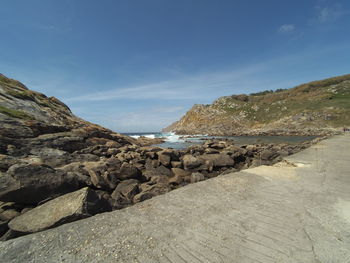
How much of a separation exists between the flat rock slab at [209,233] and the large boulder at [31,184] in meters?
1.77

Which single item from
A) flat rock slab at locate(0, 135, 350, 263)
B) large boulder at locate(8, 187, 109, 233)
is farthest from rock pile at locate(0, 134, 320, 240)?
flat rock slab at locate(0, 135, 350, 263)

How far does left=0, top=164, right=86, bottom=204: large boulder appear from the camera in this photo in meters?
4.56

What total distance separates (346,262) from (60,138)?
1762 centimetres

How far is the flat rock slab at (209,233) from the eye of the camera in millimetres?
2779

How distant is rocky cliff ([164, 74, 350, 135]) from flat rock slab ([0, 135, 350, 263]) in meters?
49.4

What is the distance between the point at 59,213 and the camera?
12.8 feet

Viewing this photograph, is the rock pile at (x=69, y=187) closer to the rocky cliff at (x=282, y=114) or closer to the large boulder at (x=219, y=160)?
the large boulder at (x=219, y=160)

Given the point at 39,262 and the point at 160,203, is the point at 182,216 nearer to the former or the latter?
the point at 160,203

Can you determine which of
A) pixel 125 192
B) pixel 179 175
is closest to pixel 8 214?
pixel 125 192

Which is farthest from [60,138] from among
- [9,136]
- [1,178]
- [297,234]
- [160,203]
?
[297,234]

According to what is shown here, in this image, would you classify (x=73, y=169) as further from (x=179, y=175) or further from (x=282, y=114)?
(x=282, y=114)

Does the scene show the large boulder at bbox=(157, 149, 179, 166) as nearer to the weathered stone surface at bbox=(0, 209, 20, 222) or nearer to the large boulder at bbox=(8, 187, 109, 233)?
the large boulder at bbox=(8, 187, 109, 233)

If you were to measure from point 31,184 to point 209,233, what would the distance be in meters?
4.75

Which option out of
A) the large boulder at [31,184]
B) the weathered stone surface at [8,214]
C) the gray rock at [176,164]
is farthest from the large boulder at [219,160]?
the weathered stone surface at [8,214]
